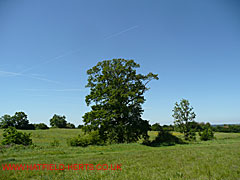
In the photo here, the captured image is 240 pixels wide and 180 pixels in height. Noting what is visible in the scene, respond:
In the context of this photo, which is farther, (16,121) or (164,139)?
(16,121)

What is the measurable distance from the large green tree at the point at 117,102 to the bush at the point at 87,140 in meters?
0.82

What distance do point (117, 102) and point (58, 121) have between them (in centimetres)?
9822

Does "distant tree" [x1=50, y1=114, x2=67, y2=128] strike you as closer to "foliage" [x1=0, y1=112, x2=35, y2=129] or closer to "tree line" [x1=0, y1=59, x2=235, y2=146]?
"foliage" [x1=0, y1=112, x2=35, y2=129]

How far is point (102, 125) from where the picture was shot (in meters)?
25.1

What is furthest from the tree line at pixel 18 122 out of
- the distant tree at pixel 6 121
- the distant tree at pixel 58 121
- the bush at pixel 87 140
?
the bush at pixel 87 140

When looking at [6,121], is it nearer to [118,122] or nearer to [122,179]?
[118,122]

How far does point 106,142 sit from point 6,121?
81936mm

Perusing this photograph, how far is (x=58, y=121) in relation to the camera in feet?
363

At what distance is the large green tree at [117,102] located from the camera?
82.1 feet

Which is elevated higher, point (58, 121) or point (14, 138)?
point (58, 121)

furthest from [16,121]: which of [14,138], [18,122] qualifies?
[14,138]

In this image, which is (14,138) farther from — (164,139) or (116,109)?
(164,139)

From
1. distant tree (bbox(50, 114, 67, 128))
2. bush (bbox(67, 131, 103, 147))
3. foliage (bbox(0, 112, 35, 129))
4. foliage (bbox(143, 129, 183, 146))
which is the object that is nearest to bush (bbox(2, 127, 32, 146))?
bush (bbox(67, 131, 103, 147))

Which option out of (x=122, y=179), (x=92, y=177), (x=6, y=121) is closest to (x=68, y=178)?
(x=92, y=177)
